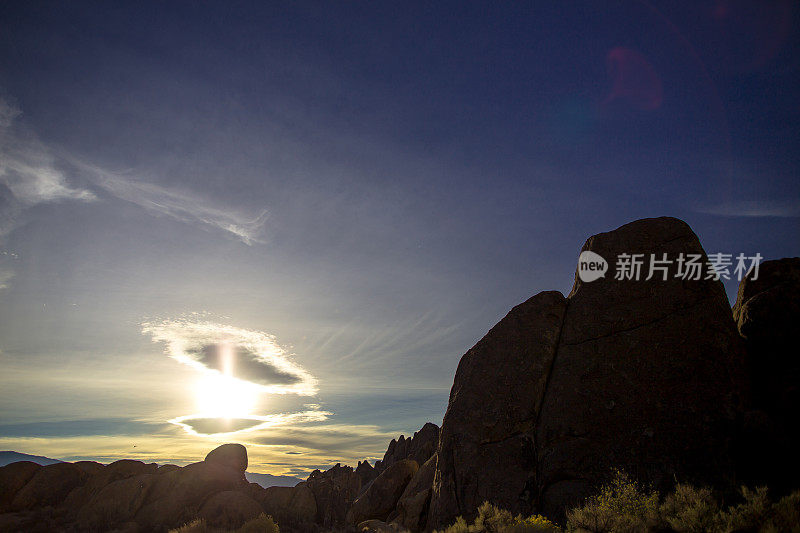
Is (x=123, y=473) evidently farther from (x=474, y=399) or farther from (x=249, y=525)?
(x=474, y=399)

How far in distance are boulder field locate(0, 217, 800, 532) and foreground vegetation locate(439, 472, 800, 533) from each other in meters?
2.05

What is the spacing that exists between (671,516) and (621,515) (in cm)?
141

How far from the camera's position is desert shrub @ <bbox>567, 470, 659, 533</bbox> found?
11125 millimetres

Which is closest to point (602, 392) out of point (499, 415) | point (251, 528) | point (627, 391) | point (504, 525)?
point (627, 391)

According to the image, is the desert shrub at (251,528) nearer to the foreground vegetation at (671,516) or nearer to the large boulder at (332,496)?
the large boulder at (332,496)

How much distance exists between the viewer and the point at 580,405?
17.9m

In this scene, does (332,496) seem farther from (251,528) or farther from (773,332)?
(773,332)

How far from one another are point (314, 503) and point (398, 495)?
22738 mm

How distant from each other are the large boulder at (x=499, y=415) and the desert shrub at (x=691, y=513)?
20.0 feet

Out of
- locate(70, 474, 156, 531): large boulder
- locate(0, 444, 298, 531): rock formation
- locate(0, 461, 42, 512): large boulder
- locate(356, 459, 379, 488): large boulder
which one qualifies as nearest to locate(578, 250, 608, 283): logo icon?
locate(0, 444, 298, 531): rock formation

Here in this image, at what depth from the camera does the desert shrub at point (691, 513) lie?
10.1 m

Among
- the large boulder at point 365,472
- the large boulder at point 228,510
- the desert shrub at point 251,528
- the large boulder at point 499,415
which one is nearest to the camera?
the large boulder at point 499,415

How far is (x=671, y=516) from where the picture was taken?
445 inches

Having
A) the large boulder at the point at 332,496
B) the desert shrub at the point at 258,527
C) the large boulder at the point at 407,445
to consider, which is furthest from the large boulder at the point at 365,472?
the desert shrub at the point at 258,527
